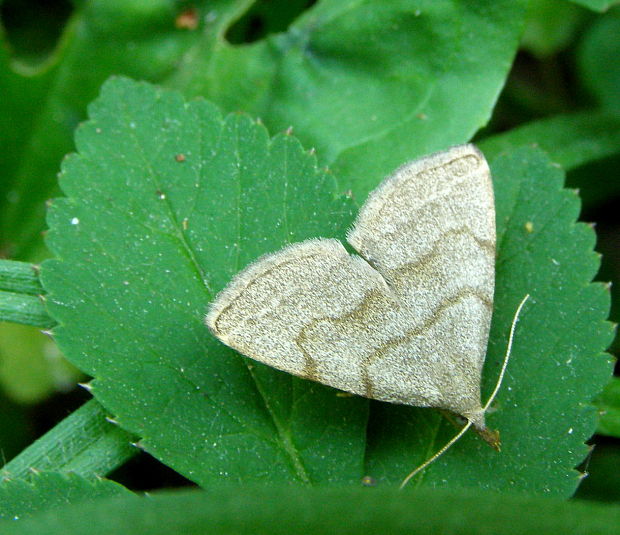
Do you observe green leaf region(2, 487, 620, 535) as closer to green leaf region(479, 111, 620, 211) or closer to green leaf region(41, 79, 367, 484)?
green leaf region(41, 79, 367, 484)

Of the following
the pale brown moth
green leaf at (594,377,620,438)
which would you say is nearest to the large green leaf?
the pale brown moth

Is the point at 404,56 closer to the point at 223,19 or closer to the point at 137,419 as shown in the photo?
the point at 223,19

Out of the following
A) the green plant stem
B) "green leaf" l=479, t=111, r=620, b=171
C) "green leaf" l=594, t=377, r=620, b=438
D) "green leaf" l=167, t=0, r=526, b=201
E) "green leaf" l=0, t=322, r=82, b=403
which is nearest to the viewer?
the green plant stem

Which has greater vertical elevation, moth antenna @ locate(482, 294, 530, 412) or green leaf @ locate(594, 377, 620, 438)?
moth antenna @ locate(482, 294, 530, 412)

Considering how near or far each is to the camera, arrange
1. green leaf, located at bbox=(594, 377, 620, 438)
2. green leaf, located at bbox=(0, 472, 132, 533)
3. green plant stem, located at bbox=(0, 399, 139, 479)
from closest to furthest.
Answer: green leaf, located at bbox=(0, 472, 132, 533)
green plant stem, located at bbox=(0, 399, 139, 479)
green leaf, located at bbox=(594, 377, 620, 438)

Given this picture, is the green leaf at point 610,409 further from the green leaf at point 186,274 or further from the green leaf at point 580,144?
the green leaf at point 580,144

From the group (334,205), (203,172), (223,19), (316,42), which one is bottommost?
(334,205)

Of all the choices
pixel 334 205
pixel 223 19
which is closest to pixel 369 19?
pixel 223 19

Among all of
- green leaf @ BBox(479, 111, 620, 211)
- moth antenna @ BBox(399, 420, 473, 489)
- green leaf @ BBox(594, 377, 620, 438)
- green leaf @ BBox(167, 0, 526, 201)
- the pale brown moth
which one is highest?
green leaf @ BBox(167, 0, 526, 201)
